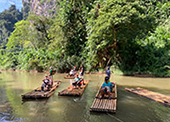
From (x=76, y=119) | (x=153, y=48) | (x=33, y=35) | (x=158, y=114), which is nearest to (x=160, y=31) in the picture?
(x=153, y=48)

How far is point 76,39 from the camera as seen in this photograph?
23.1m

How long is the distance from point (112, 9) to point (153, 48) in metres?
6.93

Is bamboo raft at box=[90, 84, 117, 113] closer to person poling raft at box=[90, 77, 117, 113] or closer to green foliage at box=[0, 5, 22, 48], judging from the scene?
person poling raft at box=[90, 77, 117, 113]

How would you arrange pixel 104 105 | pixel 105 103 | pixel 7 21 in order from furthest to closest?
pixel 7 21 → pixel 105 103 → pixel 104 105

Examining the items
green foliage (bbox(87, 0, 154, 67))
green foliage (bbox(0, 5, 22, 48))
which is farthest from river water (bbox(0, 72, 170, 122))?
green foliage (bbox(0, 5, 22, 48))

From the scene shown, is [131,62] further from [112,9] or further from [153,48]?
[112,9]

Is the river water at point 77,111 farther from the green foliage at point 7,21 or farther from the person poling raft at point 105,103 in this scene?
the green foliage at point 7,21

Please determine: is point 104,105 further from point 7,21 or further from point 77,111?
point 7,21

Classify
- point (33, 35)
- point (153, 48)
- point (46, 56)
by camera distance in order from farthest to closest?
point (33, 35) < point (46, 56) < point (153, 48)

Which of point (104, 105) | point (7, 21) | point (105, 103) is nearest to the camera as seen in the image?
point (104, 105)

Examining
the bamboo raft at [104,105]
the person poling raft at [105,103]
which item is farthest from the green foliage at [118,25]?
the bamboo raft at [104,105]

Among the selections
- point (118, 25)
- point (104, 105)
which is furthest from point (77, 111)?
point (118, 25)

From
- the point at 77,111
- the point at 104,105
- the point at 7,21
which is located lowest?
the point at 77,111

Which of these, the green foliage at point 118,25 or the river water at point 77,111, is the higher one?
the green foliage at point 118,25
